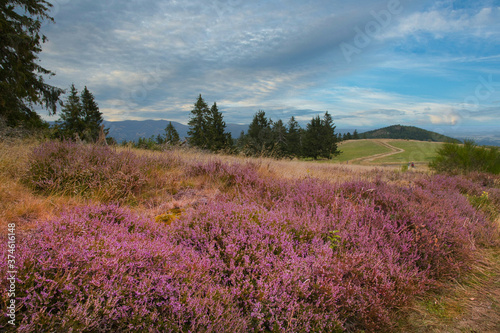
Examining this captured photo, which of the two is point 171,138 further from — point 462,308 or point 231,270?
point 462,308

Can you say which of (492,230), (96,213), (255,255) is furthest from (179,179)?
(492,230)

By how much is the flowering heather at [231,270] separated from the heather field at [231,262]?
1 cm

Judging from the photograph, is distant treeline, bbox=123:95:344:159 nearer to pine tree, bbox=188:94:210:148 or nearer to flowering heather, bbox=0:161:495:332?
pine tree, bbox=188:94:210:148

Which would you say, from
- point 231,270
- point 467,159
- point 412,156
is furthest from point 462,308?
point 412,156

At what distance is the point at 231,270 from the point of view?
2.21 meters

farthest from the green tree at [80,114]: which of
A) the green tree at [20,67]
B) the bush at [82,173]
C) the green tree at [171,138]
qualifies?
the bush at [82,173]

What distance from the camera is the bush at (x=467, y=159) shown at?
11.8m

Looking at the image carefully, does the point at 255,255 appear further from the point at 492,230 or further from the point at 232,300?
the point at 492,230

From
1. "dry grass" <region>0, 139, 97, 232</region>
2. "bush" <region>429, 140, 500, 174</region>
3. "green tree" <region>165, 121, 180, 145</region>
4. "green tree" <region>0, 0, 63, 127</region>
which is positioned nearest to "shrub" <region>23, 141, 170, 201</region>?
"dry grass" <region>0, 139, 97, 232</region>

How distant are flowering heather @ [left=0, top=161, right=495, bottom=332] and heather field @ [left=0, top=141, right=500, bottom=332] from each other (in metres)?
0.01

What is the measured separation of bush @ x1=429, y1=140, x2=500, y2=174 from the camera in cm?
1181

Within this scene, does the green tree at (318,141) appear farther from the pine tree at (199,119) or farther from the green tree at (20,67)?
the green tree at (20,67)

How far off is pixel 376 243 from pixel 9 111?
16.5 m

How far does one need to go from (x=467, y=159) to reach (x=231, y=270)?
16.1 meters
